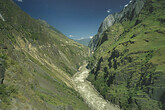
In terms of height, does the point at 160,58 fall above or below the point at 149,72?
above

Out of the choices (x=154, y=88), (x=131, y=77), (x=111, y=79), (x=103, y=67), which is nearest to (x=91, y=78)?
(x=103, y=67)

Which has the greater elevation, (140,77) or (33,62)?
(33,62)

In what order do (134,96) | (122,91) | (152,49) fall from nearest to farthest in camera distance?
(134,96)
(122,91)
(152,49)

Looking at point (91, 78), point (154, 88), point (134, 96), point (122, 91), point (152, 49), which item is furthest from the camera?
point (91, 78)

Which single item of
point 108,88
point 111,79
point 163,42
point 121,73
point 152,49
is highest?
point 163,42

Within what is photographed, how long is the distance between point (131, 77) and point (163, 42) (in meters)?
33.0

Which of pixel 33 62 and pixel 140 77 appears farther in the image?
pixel 140 77

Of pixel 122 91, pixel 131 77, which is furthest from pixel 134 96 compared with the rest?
pixel 131 77

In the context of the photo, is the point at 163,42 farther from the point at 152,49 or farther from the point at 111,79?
the point at 111,79

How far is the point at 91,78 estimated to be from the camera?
295 ft

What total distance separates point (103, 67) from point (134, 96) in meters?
42.5

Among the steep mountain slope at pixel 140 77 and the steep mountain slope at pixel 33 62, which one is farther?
the steep mountain slope at pixel 140 77

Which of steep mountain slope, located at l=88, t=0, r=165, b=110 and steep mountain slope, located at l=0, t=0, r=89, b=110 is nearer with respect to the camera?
steep mountain slope, located at l=0, t=0, r=89, b=110

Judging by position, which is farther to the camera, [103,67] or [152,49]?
[103,67]
